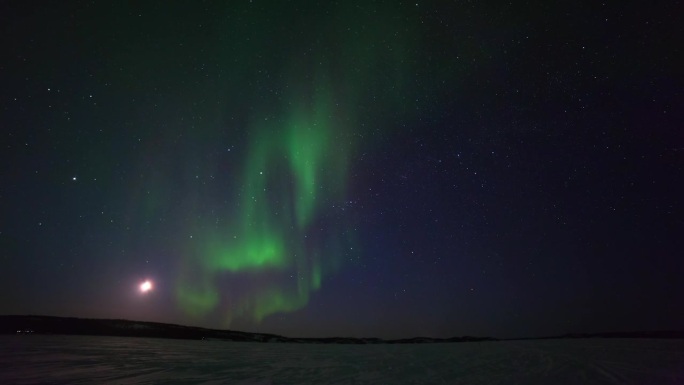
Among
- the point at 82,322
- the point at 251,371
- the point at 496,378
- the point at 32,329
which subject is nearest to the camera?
the point at 496,378

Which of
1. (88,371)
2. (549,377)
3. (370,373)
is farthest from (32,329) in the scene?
(549,377)

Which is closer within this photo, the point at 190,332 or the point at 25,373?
the point at 25,373

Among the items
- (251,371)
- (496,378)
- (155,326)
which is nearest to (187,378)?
(251,371)

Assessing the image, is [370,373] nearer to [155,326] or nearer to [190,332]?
[190,332]

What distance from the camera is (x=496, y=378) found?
Result: 1183 cm

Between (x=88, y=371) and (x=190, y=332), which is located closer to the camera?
(x=88, y=371)

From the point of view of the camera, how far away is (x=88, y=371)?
1148cm

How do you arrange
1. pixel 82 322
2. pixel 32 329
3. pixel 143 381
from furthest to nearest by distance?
pixel 82 322 < pixel 32 329 < pixel 143 381

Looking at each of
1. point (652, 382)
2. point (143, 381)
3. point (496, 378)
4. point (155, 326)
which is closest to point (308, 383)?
point (143, 381)

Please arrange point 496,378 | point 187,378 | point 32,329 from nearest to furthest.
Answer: point 187,378 → point 496,378 → point 32,329

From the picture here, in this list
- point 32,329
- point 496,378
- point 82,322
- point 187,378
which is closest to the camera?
point 187,378

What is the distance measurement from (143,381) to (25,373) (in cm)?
335

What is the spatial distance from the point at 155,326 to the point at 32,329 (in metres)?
21.0

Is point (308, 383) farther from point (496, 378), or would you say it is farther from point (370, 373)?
point (496, 378)
